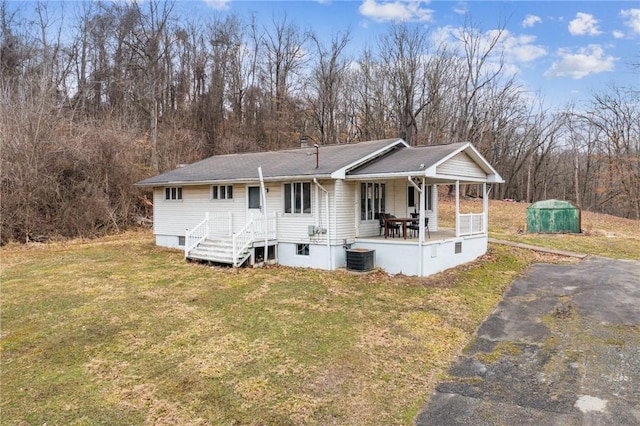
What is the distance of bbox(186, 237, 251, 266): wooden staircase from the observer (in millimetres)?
12023

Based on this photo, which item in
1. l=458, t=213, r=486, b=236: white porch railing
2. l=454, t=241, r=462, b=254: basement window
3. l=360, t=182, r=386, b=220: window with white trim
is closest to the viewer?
l=454, t=241, r=462, b=254: basement window

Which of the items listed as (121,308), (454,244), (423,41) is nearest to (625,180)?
(423,41)

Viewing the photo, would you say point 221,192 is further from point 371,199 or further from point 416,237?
point 416,237

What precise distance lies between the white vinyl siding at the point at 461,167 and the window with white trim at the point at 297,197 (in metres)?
3.83

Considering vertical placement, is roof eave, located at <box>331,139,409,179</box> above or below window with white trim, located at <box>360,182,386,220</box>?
above

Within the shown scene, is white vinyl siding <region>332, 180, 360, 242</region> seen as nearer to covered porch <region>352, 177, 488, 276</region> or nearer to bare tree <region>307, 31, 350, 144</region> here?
covered porch <region>352, 177, 488, 276</region>

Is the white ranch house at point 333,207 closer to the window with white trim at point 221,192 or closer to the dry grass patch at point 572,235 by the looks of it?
the window with white trim at point 221,192

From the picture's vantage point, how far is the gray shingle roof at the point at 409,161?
10867mm

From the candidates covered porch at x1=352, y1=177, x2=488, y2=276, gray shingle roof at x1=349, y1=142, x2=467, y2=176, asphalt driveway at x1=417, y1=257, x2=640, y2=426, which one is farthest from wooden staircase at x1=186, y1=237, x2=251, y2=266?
asphalt driveway at x1=417, y1=257, x2=640, y2=426

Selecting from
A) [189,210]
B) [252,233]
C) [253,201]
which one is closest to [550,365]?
[252,233]

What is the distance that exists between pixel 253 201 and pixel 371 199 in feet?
12.6

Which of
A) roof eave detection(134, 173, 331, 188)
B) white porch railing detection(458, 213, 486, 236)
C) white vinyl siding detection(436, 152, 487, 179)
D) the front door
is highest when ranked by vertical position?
white vinyl siding detection(436, 152, 487, 179)

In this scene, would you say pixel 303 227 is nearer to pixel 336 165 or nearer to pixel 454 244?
pixel 336 165

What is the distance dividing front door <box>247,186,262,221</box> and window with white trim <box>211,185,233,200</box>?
851mm
